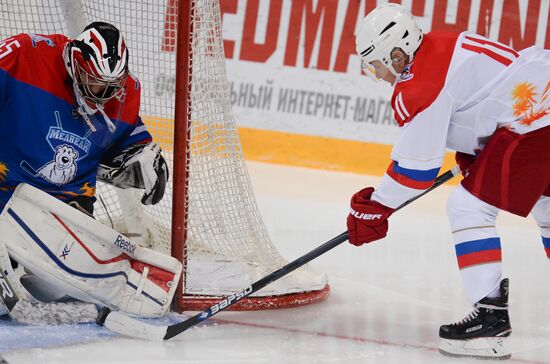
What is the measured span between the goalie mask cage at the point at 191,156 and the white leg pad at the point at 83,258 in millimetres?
109

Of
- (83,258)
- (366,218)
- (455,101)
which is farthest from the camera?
(83,258)

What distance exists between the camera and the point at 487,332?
2.76m

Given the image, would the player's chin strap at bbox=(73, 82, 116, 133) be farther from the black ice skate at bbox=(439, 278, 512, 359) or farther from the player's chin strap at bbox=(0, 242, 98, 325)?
the black ice skate at bbox=(439, 278, 512, 359)

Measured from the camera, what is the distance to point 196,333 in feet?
9.52

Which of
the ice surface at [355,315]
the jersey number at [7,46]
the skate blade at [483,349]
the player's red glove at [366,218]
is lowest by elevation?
the ice surface at [355,315]

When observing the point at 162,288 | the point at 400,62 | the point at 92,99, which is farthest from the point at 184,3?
the point at 162,288

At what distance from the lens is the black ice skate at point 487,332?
108 inches

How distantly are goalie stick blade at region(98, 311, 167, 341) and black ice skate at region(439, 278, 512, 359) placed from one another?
0.82 metres

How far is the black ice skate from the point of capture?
2748 millimetres

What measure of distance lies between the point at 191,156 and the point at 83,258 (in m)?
0.45

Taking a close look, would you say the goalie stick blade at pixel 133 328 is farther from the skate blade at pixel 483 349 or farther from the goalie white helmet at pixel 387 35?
the goalie white helmet at pixel 387 35

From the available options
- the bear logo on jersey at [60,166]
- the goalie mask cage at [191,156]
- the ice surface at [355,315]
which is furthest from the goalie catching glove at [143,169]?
the ice surface at [355,315]

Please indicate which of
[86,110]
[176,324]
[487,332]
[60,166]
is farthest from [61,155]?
[487,332]

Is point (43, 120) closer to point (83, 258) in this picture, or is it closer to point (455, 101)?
point (83, 258)
